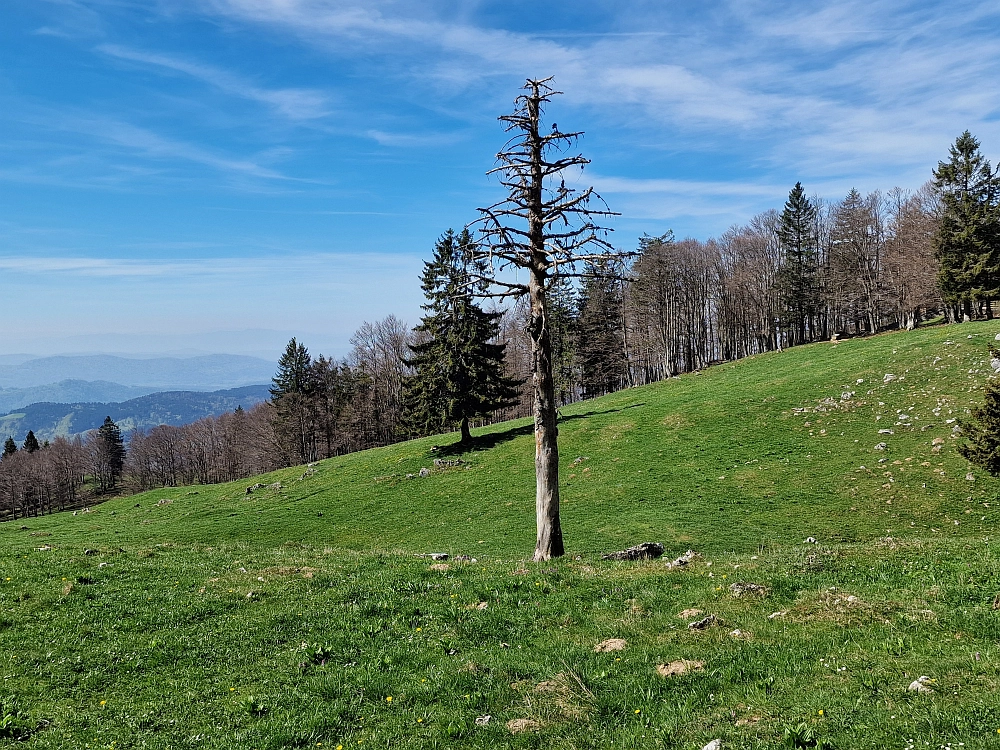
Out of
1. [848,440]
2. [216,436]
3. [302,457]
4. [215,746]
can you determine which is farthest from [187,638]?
[216,436]

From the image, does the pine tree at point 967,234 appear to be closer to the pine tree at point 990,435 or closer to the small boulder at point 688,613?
the pine tree at point 990,435

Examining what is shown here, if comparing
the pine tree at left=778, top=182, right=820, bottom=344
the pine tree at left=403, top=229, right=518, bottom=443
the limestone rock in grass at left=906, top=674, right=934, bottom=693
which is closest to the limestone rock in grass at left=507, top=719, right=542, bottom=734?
the limestone rock in grass at left=906, top=674, right=934, bottom=693

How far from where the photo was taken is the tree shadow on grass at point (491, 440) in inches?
1734

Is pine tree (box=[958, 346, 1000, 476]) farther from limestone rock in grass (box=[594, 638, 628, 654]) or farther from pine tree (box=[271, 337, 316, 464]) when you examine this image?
pine tree (box=[271, 337, 316, 464])

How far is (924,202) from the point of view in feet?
204

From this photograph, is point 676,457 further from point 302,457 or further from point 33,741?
point 302,457

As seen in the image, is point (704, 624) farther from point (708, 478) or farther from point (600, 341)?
point (600, 341)

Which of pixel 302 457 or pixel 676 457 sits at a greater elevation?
pixel 676 457

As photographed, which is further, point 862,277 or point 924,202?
point 862,277

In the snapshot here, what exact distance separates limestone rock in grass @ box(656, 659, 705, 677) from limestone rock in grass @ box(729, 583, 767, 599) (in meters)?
2.86

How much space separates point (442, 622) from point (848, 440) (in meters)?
27.4

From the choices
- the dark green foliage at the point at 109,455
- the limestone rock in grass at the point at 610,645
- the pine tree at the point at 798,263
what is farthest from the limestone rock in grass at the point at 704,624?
the dark green foliage at the point at 109,455

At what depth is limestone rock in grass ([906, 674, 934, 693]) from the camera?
6289 mm

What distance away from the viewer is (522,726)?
7082mm
